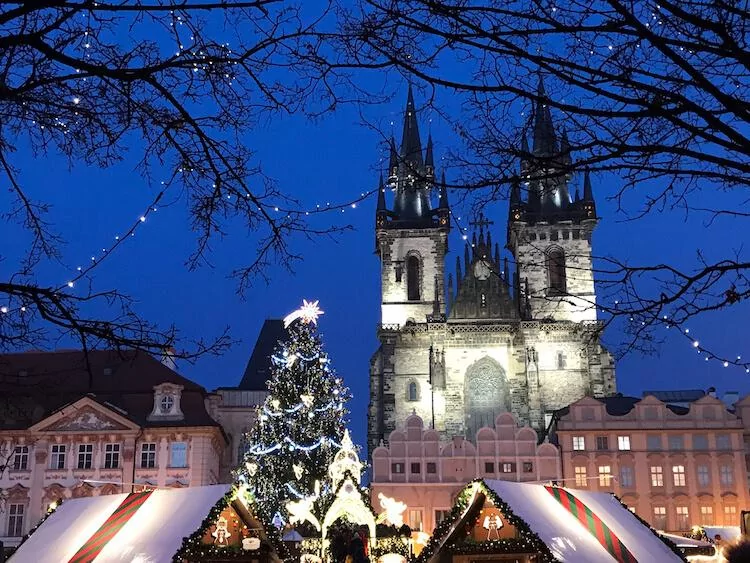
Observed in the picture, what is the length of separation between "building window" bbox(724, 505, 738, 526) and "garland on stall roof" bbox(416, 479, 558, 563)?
3120 centimetres

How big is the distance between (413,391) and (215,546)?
130ft

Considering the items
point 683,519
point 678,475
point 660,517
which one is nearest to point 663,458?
point 678,475

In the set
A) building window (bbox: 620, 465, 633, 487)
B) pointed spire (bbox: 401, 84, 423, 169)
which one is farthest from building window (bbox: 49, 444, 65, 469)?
building window (bbox: 620, 465, 633, 487)

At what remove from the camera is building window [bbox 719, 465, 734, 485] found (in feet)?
137

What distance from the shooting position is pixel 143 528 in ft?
44.0

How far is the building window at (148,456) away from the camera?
39.7 m

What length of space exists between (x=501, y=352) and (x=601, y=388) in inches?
245

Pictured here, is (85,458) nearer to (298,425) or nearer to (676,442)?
(298,425)

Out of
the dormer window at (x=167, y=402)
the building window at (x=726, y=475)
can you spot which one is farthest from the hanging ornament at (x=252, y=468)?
the building window at (x=726, y=475)

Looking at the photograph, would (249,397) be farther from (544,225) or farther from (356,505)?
(356,505)

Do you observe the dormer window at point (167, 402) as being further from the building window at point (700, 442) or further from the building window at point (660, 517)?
the building window at point (700, 442)

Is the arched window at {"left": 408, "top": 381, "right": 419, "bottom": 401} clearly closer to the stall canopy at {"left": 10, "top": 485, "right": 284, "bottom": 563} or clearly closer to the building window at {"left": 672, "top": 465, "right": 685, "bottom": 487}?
the building window at {"left": 672, "top": 465, "right": 685, "bottom": 487}

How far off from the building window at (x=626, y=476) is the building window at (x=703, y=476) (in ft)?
10.3

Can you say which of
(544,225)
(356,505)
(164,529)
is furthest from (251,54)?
(544,225)
